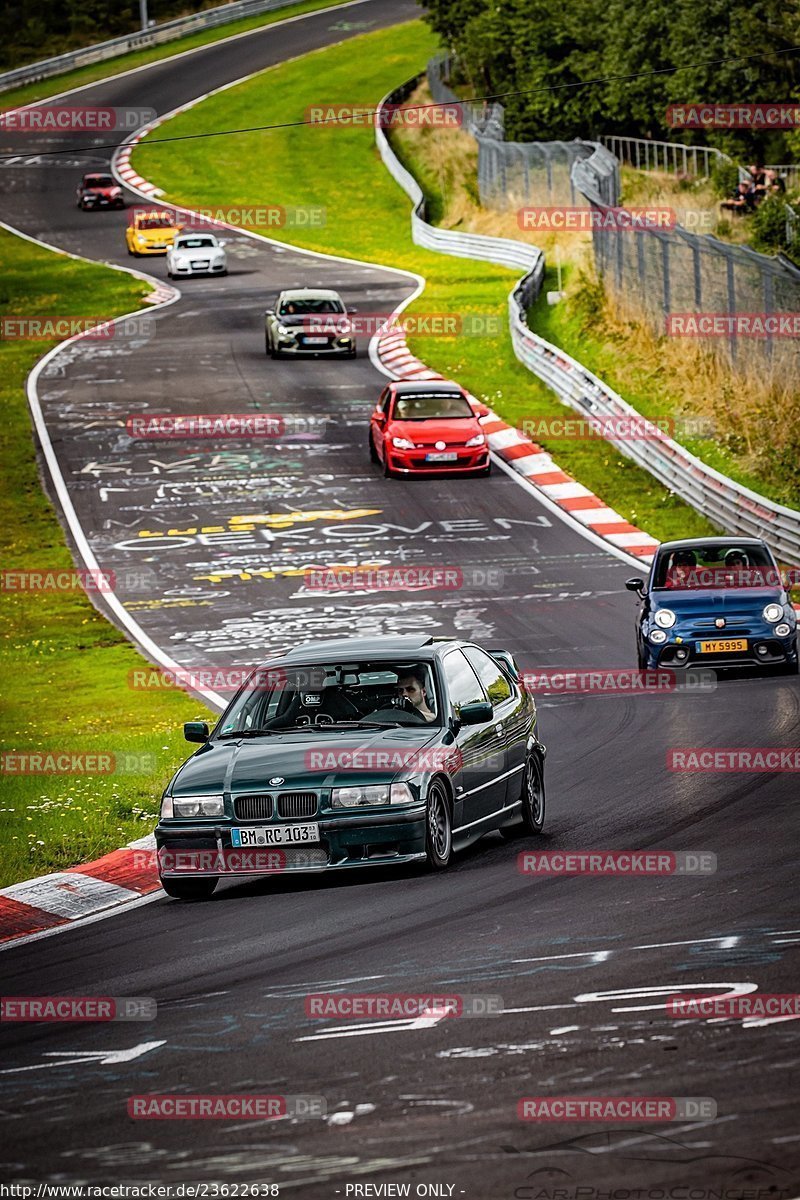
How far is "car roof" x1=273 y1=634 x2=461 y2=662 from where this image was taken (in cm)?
1262

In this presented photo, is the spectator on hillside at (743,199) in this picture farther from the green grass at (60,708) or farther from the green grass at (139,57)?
the green grass at (139,57)

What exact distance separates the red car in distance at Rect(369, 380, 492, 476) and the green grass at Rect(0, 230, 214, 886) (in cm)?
579

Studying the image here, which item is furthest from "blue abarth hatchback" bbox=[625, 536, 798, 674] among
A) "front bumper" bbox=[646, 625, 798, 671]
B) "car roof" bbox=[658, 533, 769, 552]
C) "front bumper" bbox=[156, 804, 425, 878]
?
"front bumper" bbox=[156, 804, 425, 878]

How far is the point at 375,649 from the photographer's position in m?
12.8

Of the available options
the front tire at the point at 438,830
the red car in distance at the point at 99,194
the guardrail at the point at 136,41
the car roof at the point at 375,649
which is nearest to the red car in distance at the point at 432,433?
the car roof at the point at 375,649

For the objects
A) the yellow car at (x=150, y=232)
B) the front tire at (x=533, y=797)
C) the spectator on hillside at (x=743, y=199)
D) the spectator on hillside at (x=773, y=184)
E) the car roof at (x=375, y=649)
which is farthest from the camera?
the yellow car at (x=150, y=232)

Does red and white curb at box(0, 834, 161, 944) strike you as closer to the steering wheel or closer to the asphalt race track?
the asphalt race track

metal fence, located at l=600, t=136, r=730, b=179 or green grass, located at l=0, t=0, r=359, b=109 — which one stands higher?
green grass, located at l=0, t=0, r=359, b=109

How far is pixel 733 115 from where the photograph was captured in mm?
47250

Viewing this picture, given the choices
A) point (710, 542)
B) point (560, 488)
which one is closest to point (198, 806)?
point (710, 542)

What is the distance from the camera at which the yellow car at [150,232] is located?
197 feet

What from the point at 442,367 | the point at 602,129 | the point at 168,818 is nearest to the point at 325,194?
the point at 602,129

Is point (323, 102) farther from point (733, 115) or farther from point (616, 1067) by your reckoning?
point (616, 1067)

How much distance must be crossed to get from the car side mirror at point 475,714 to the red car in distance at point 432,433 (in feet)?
67.3
